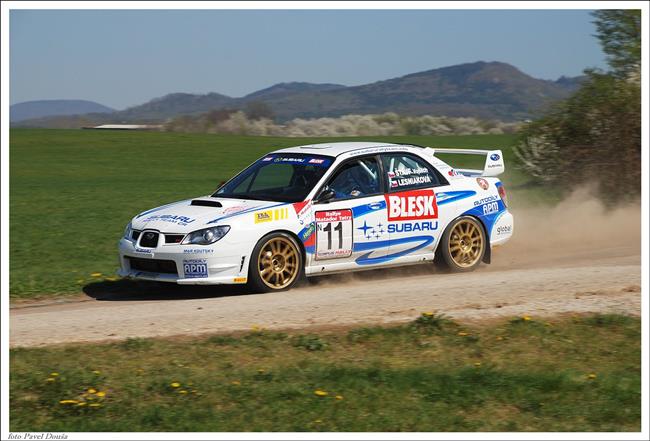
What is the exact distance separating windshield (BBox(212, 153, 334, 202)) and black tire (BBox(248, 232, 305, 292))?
586mm

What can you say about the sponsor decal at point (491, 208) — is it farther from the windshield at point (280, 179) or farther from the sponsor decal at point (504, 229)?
the windshield at point (280, 179)

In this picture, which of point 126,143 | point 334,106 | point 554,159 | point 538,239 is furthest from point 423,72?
point 538,239

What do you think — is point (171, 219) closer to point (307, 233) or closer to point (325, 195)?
point (307, 233)

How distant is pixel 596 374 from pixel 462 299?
225cm

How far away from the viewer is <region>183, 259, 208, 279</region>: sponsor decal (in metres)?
9.84

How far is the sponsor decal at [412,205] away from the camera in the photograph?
36.3 feet

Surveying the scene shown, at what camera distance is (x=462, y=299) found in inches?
370

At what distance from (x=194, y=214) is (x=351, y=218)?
1788mm

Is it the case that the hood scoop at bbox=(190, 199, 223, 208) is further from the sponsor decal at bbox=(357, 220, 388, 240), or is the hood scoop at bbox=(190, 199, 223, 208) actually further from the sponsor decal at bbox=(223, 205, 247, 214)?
the sponsor decal at bbox=(357, 220, 388, 240)

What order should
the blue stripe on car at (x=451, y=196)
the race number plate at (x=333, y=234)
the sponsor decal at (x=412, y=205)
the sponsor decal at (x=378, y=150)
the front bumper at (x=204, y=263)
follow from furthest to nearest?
the blue stripe on car at (x=451, y=196)
the sponsor decal at (x=378, y=150)
the sponsor decal at (x=412, y=205)
the race number plate at (x=333, y=234)
the front bumper at (x=204, y=263)

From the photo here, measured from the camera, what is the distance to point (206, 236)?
9.91 meters

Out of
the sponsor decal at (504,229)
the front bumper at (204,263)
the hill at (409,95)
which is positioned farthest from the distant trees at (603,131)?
the hill at (409,95)

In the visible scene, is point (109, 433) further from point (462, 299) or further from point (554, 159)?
point (554, 159)

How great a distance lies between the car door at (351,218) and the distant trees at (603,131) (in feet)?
31.4
